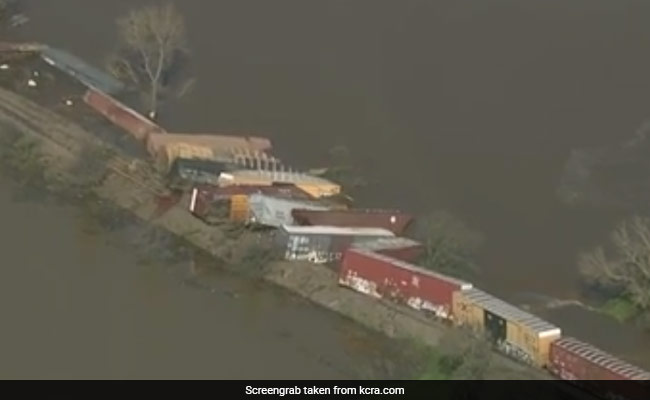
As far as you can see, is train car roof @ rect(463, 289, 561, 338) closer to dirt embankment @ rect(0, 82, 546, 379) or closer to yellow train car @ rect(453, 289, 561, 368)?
yellow train car @ rect(453, 289, 561, 368)

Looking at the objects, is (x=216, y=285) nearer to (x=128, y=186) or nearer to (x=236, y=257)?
(x=236, y=257)

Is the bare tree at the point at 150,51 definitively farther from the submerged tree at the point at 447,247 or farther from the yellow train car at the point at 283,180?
the submerged tree at the point at 447,247

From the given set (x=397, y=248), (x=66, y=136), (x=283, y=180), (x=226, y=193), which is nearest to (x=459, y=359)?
(x=397, y=248)

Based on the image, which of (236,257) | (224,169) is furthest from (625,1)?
(236,257)

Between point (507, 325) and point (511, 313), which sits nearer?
point (507, 325)

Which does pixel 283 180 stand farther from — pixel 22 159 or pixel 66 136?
pixel 22 159

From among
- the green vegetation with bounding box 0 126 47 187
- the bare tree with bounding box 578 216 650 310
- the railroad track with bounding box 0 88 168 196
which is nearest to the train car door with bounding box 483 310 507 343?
the bare tree with bounding box 578 216 650 310
